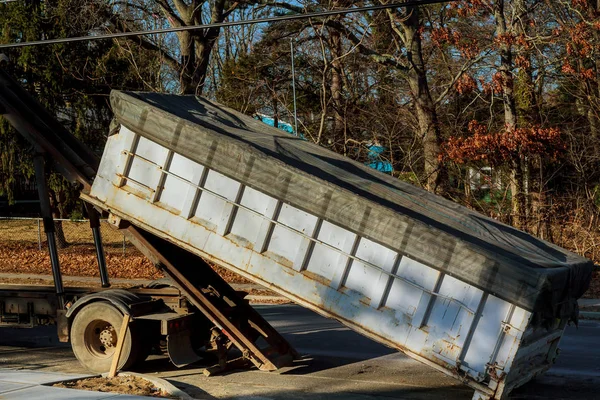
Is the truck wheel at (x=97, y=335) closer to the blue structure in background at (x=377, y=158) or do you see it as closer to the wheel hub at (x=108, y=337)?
the wheel hub at (x=108, y=337)

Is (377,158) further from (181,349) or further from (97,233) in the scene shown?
(181,349)

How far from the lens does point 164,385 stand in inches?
363

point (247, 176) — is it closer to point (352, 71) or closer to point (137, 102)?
point (137, 102)

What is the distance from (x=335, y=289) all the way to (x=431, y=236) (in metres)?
1.25

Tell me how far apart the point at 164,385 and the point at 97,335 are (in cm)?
167

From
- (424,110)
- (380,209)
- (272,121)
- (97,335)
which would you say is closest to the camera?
(380,209)

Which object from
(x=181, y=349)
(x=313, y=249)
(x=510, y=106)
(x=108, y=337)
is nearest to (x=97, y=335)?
(x=108, y=337)

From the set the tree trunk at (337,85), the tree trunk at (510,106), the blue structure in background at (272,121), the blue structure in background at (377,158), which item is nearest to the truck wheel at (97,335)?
the tree trunk at (510,106)

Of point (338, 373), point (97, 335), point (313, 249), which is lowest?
point (97, 335)

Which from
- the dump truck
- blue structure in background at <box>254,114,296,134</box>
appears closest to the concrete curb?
the dump truck

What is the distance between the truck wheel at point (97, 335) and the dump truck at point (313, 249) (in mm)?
33

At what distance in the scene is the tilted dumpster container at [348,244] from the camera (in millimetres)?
7938

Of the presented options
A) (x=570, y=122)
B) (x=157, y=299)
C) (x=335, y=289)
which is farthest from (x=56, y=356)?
(x=570, y=122)

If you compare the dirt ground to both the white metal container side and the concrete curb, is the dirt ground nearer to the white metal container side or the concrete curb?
the concrete curb
